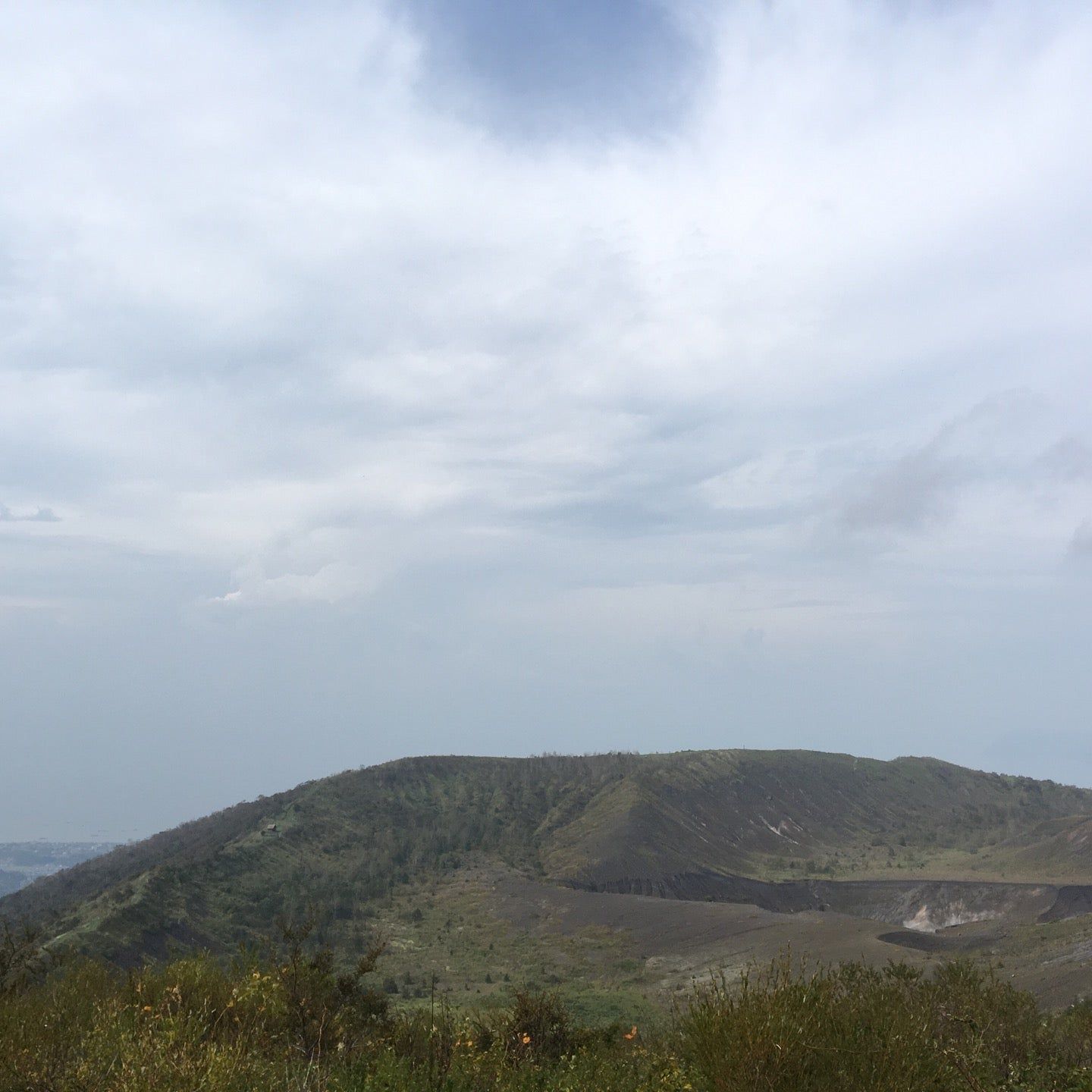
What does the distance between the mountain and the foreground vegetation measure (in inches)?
601

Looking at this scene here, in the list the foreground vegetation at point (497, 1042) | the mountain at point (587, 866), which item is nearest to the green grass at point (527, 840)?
the mountain at point (587, 866)

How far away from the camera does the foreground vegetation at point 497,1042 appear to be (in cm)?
767

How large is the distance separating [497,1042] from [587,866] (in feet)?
214

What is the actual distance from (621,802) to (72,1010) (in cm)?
7727

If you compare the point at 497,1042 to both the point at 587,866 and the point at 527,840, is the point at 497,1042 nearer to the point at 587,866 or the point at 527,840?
the point at 587,866

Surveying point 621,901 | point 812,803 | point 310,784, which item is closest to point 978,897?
point 621,901

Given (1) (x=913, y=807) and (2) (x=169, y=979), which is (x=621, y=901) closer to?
(2) (x=169, y=979)

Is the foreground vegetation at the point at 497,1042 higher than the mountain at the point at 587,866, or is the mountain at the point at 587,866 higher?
the foreground vegetation at the point at 497,1042

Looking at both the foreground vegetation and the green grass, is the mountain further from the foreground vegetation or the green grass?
the foreground vegetation

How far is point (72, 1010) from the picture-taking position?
47.3ft

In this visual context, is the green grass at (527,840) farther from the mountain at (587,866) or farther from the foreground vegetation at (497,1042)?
the foreground vegetation at (497,1042)

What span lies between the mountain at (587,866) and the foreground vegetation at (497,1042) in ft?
50.1

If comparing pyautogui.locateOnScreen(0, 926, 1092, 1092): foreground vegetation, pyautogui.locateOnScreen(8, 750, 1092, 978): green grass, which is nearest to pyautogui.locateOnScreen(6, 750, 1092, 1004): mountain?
pyautogui.locateOnScreen(8, 750, 1092, 978): green grass

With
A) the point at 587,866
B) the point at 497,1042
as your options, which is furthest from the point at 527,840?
the point at 497,1042
